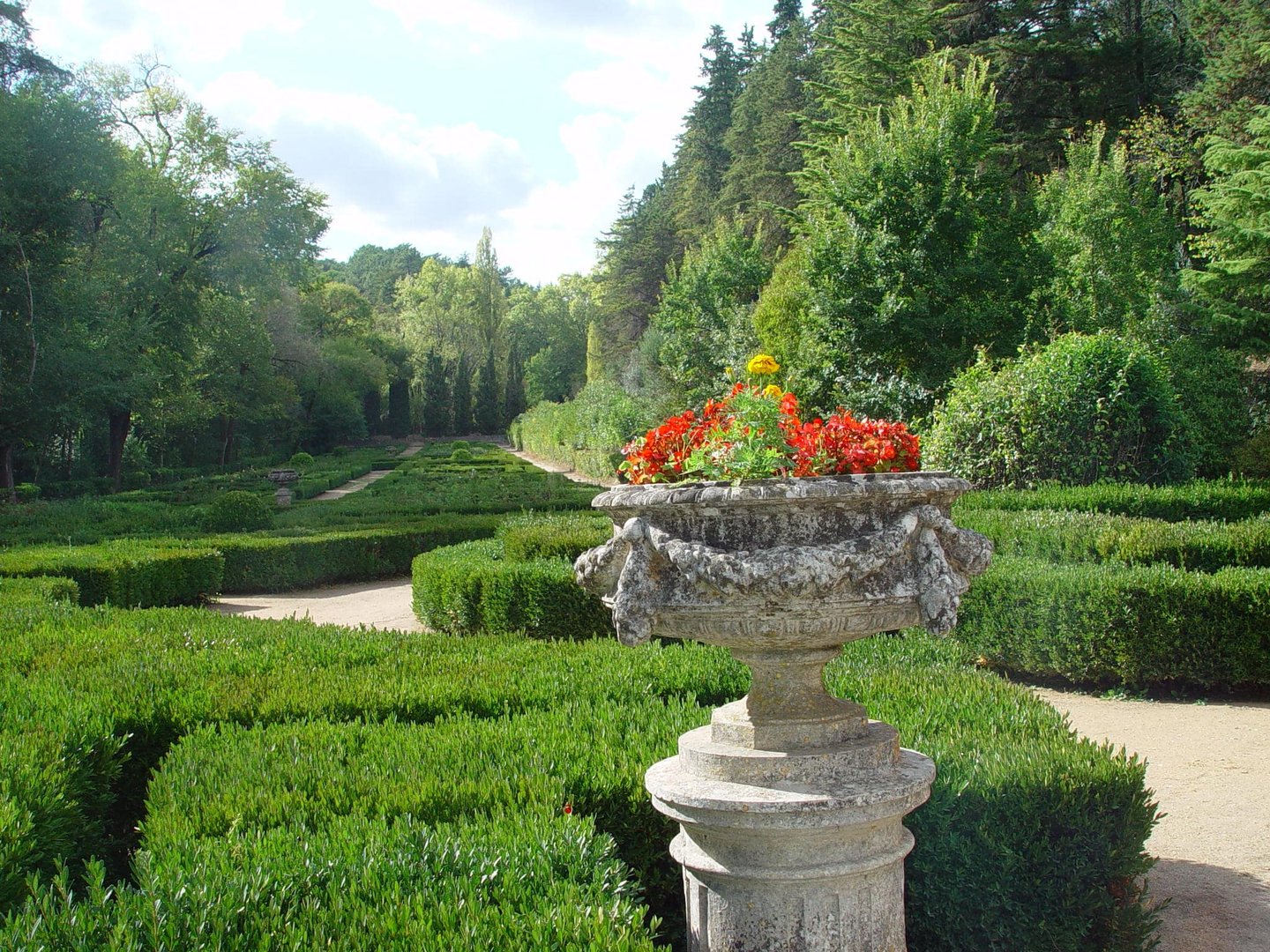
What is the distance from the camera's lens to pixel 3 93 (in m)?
21.0

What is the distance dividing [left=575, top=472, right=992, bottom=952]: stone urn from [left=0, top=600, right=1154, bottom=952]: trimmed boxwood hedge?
45 centimetres

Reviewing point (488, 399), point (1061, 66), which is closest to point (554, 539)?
point (1061, 66)

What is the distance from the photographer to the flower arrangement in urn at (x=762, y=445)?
2.76m

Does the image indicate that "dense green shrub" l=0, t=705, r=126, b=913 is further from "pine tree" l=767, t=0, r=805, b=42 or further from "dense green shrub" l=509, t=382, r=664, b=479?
"pine tree" l=767, t=0, r=805, b=42

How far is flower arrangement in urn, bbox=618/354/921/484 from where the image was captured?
2.76 metres

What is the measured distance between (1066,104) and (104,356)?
24263mm

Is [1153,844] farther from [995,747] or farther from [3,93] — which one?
[3,93]

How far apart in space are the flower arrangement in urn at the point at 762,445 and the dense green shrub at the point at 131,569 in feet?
27.8

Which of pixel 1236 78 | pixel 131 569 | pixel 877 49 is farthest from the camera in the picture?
pixel 877 49

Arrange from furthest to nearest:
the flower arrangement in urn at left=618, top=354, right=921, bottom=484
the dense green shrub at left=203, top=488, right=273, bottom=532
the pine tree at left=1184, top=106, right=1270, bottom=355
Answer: the pine tree at left=1184, top=106, right=1270, bottom=355 < the dense green shrub at left=203, top=488, right=273, bottom=532 < the flower arrangement in urn at left=618, top=354, right=921, bottom=484

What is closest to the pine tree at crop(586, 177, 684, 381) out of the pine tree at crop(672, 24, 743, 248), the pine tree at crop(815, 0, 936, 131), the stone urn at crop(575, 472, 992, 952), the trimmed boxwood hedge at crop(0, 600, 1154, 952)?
the pine tree at crop(672, 24, 743, 248)

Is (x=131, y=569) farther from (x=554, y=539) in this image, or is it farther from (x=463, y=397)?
(x=463, y=397)

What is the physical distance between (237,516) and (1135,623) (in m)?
13.2

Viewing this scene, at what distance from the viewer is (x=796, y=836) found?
8.49 ft
